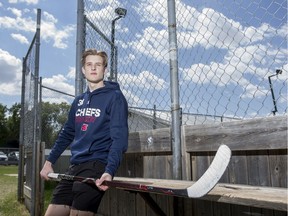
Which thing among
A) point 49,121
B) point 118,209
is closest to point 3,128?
point 49,121

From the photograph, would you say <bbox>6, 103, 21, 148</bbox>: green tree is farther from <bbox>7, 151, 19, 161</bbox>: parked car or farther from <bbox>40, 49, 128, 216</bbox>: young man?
<bbox>40, 49, 128, 216</bbox>: young man

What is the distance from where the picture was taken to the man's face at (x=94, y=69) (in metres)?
2.50

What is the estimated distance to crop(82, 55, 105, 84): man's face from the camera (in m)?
2.50

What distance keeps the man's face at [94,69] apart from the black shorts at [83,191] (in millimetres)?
618

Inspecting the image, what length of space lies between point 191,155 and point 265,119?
2.25 feet

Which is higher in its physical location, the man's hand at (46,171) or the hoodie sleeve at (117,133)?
the hoodie sleeve at (117,133)

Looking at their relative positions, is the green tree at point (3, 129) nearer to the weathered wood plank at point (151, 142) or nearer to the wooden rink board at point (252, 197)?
the weathered wood plank at point (151, 142)

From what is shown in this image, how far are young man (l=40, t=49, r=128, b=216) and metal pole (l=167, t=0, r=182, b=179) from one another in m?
0.40

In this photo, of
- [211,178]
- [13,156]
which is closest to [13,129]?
[13,156]

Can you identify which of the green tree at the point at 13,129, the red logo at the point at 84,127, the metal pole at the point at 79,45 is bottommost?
the red logo at the point at 84,127

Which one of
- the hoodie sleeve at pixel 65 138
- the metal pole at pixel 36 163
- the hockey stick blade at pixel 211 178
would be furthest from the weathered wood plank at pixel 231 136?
the metal pole at pixel 36 163

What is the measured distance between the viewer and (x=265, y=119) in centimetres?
201

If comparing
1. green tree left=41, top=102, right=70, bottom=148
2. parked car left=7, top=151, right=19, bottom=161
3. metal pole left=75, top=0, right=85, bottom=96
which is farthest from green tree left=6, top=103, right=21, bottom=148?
metal pole left=75, top=0, right=85, bottom=96

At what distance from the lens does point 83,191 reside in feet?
6.75
